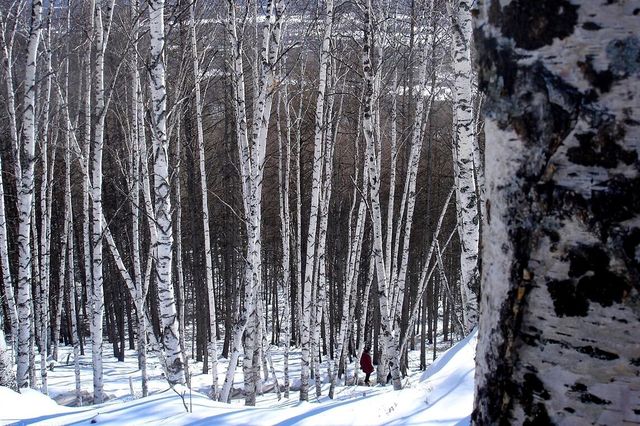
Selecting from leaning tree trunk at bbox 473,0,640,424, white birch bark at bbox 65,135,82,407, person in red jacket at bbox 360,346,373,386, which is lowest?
person in red jacket at bbox 360,346,373,386

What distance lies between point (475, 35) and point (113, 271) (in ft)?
68.8

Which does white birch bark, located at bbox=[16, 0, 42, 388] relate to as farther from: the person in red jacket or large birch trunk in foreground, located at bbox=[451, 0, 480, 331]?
the person in red jacket

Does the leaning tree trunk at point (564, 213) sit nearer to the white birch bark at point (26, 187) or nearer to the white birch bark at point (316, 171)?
the white birch bark at point (316, 171)

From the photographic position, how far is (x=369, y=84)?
7.02m

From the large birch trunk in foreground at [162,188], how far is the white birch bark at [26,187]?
2.22m

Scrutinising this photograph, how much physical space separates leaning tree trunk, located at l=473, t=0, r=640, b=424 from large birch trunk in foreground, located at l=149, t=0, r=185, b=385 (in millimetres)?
5694

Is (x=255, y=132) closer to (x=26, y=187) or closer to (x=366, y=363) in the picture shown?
(x=26, y=187)

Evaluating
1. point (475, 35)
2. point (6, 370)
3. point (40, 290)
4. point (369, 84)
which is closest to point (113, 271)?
point (40, 290)

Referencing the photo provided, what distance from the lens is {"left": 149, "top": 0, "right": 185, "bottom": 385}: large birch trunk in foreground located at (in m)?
5.95

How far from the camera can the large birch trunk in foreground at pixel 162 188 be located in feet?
19.5

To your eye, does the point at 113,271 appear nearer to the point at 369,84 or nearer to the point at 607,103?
the point at 369,84

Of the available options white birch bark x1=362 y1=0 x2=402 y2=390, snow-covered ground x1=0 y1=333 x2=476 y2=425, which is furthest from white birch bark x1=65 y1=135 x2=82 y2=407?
white birch bark x1=362 y1=0 x2=402 y2=390

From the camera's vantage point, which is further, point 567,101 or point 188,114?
point 188,114

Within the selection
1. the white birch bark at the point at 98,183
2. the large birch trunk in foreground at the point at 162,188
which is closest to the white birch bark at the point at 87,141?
the white birch bark at the point at 98,183
